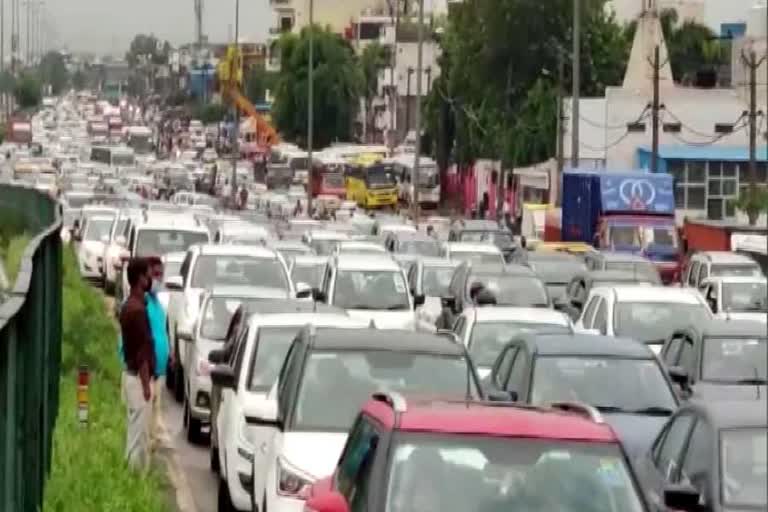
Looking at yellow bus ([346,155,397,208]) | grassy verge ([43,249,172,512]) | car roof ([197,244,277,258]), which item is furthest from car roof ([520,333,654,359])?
yellow bus ([346,155,397,208])

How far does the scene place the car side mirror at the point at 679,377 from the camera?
711 inches

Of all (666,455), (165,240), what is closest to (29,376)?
(666,455)

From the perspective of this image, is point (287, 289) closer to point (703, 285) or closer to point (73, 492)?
point (703, 285)

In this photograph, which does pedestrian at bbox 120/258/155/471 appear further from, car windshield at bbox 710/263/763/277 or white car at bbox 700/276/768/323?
car windshield at bbox 710/263/763/277

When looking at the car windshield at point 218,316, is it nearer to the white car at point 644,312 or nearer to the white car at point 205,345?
the white car at point 205,345

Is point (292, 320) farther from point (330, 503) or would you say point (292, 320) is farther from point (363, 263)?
point (363, 263)

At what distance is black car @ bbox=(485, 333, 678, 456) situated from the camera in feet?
53.0

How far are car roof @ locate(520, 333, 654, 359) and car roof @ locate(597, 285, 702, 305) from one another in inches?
295

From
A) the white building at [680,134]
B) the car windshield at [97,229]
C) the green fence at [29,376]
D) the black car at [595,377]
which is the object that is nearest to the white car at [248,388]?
the green fence at [29,376]

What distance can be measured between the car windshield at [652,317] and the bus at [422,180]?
237 ft

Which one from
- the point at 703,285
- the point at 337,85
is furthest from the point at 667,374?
the point at 337,85

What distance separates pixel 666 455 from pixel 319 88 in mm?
117158

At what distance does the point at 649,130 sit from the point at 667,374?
66819mm

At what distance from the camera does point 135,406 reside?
17.4m
